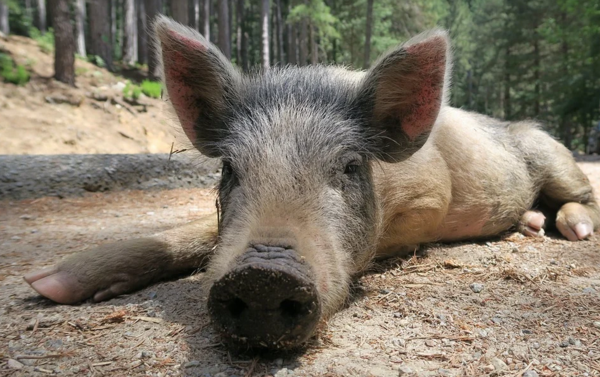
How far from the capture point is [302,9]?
19.7 metres

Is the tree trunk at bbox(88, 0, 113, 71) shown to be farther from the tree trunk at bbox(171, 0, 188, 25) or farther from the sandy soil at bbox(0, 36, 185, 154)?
the tree trunk at bbox(171, 0, 188, 25)

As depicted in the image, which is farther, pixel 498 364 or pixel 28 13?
pixel 28 13

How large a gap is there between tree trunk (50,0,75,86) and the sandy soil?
1.26 ft

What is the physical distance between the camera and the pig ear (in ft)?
9.87

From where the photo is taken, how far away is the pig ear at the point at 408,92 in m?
3.01

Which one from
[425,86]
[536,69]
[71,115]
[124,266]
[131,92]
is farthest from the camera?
[536,69]

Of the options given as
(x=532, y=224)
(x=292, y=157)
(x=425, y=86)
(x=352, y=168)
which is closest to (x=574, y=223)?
(x=532, y=224)

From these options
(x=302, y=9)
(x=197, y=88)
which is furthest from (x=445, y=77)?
(x=302, y=9)

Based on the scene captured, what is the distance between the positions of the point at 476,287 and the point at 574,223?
2340mm

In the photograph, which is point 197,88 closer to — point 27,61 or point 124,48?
point 27,61

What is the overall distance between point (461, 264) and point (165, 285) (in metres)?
2.34

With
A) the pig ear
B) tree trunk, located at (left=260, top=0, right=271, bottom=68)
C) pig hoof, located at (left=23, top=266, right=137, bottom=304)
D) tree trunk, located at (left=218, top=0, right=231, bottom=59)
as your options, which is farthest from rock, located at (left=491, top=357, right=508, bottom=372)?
tree trunk, located at (left=218, top=0, right=231, bottom=59)

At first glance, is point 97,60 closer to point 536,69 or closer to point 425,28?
point 425,28

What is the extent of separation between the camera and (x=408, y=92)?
10.4 feet
